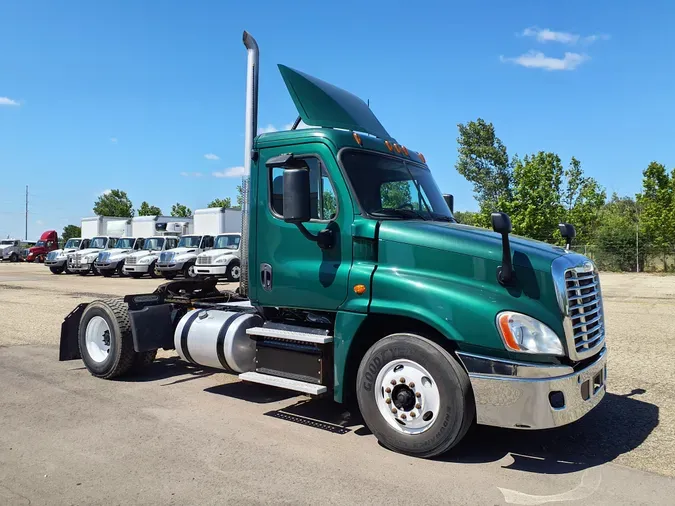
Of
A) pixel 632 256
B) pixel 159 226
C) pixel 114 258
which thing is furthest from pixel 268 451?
pixel 632 256

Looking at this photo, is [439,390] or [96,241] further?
[96,241]

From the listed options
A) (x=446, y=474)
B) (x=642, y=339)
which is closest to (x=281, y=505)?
(x=446, y=474)

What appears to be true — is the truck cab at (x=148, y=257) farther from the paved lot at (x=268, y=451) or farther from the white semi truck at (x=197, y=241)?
the paved lot at (x=268, y=451)

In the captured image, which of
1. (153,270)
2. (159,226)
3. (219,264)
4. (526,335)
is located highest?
(159,226)

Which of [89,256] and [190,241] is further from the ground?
[190,241]

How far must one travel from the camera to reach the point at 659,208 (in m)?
34.7

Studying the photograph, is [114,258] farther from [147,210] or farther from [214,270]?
[147,210]

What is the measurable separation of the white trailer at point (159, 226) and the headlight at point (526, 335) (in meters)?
29.6

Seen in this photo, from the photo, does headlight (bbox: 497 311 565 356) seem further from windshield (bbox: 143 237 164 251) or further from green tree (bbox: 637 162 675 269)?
green tree (bbox: 637 162 675 269)

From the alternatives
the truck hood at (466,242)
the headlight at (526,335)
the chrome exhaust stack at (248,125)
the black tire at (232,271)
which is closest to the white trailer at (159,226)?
the black tire at (232,271)

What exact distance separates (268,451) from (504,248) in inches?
97.1

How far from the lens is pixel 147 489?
377cm

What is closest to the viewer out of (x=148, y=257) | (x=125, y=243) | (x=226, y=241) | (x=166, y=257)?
(x=226, y=241)

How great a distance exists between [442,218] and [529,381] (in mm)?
1998
